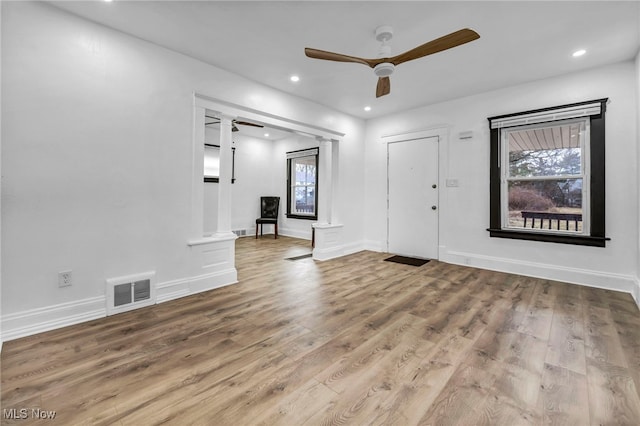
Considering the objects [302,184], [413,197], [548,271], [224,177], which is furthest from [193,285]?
[302,184]

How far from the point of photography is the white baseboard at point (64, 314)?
2119 millimetres

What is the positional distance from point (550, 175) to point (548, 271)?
1.28m

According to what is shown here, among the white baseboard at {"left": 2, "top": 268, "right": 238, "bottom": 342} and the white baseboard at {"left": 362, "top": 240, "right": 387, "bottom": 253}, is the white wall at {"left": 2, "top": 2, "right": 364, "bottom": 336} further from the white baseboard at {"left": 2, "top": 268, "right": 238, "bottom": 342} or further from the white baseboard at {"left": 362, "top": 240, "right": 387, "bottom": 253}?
the white baseboard at {"left": 362, "top": 240, "right": 387, "bottom": 253}

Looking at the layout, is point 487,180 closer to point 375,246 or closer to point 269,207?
point 375,246

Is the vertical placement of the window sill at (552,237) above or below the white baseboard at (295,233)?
above

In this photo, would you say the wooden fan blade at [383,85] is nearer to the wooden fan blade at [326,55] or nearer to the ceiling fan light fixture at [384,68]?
the ceiling fan light fixture at [384,68]

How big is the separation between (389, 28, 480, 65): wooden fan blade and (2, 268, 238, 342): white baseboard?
3.18m

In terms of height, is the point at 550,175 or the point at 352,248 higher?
the point at 550,175

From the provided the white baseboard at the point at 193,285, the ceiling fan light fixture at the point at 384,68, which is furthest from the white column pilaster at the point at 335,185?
the ceiling fan light fixture at the point at 384,68

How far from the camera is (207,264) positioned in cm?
325

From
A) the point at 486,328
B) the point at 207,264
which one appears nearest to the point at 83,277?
the point at 207,264

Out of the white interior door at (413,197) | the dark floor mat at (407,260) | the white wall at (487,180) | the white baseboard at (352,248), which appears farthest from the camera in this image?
the white baseboard at (352,248)

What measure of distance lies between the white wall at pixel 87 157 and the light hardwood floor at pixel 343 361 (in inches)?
19.8

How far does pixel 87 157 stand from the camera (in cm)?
244
